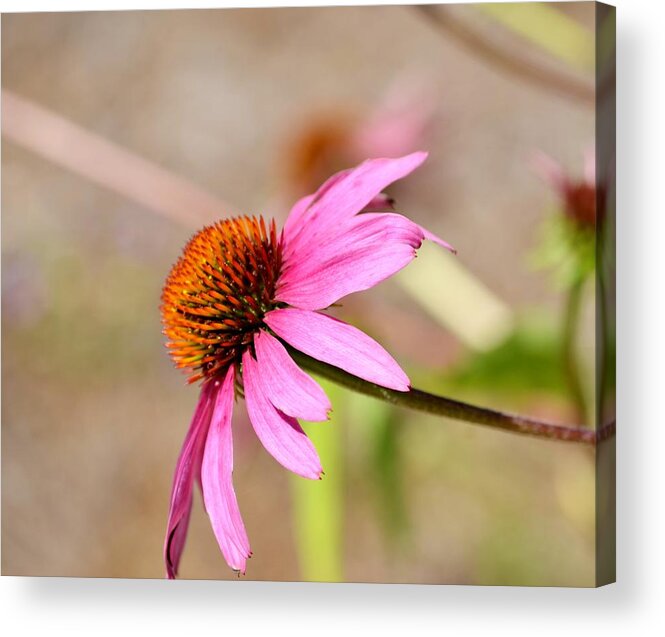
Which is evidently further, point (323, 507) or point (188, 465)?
point (323, 507)

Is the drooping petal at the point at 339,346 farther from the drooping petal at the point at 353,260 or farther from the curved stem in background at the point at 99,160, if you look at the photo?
the curved stem in background at the point at 99,160

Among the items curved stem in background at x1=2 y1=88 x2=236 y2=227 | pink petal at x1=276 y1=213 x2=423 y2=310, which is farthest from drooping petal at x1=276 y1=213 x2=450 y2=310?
curved stem in background at x1=2 y1=88 x2=236 y2=227

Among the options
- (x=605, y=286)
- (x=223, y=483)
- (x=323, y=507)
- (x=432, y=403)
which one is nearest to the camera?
(x=432, y=403)

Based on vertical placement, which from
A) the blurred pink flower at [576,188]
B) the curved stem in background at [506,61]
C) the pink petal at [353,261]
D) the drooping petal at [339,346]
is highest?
the curved stem in background at [506,61]

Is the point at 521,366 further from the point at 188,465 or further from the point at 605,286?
the point at 188,465

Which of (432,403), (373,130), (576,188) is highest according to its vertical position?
(373,130)

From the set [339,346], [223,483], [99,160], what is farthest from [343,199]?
[99,160]

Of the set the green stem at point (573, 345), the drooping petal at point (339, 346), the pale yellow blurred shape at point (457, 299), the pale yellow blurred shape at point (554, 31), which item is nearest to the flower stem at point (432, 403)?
the drooping petal at point (339, 346)
